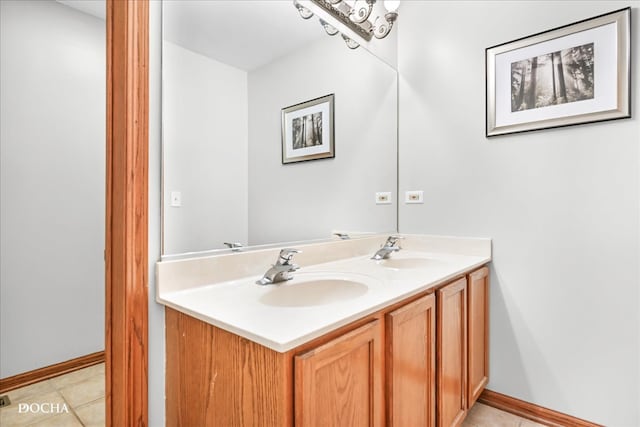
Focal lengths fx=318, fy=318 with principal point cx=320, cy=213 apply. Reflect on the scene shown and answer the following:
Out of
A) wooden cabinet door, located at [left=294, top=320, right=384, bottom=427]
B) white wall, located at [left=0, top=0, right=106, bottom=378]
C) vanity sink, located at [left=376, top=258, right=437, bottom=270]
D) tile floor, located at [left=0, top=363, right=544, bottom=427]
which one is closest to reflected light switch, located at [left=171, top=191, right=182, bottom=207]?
wooden cabinet door, located at [left=294, top=320, right=384, bottom=427]

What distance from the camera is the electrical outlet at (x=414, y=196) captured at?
2.05m

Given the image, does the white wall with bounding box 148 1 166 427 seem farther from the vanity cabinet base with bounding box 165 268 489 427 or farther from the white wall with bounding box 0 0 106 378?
the white wall with bounding box 0 0 106 378

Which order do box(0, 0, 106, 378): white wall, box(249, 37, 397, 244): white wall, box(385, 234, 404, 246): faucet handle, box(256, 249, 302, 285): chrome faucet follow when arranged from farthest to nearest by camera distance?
box(385, 234, 404, 246): faucet handle
box(0, 0, 106, 378): white wall
box(249, 37, 397, 244): white wall
box(256, 249, 302, 285): chrome faucet

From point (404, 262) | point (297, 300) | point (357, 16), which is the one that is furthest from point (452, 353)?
point (357, 16)

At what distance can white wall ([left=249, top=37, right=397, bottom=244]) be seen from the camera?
4.59 ft

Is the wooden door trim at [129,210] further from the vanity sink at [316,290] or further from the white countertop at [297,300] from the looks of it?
the vanity sink at [316,290]

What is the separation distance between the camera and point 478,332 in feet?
5.46

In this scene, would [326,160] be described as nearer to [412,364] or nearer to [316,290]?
[316,290]

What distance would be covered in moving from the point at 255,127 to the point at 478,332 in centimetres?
152

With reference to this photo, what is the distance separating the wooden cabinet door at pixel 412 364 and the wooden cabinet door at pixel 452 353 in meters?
0.04

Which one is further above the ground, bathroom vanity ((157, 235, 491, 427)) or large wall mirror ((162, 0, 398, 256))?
large wall mirror ((162, 0, 398, 256))

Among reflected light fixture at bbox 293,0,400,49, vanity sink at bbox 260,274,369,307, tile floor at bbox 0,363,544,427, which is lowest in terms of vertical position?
tile floor at bbox 0,363,544,427

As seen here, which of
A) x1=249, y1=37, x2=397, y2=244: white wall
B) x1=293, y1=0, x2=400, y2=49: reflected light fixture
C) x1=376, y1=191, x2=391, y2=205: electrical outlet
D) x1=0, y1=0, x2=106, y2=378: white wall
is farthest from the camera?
x1=376, y1=191, x2=391, y2=205: electrical outlet

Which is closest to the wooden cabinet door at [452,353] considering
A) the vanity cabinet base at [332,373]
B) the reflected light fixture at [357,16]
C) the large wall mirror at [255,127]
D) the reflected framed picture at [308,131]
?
the vanity cabinet base at [332,373]
